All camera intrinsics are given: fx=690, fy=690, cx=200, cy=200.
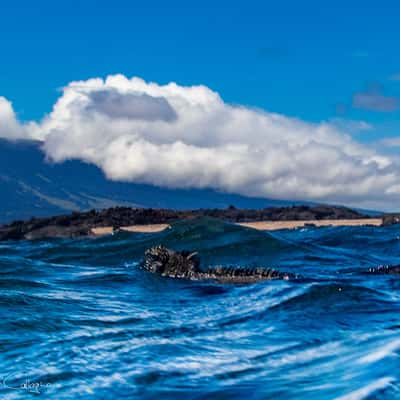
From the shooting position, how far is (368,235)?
3522 cm

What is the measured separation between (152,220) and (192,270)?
3171 cm

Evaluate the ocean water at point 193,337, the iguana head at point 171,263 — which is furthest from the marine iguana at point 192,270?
the ocean water at point 193,337

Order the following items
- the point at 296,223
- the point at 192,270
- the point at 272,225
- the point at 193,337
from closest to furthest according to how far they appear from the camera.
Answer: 1. the point at 193,337
2. the point at 192,270
3. the point at 272,225
4. the point at 296,223

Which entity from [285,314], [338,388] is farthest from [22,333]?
[338,388]

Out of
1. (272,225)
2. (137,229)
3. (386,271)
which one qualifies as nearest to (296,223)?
(272,225)

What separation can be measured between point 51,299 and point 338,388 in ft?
28.4

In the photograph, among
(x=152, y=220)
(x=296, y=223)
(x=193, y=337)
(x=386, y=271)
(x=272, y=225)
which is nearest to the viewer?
(x=193, y=337)

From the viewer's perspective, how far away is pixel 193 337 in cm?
988

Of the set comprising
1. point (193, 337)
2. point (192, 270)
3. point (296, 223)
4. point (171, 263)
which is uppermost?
point (296, 223)

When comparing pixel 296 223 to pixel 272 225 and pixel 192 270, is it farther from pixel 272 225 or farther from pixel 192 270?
pixel 192 270

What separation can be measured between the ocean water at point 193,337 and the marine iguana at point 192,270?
0.55 m

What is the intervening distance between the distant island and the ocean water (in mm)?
22648

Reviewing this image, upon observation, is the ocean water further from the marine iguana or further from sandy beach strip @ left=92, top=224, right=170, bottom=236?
sandy beach strip @ left=92, top=224, right=170, bottom=236

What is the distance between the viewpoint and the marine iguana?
16609 mm
